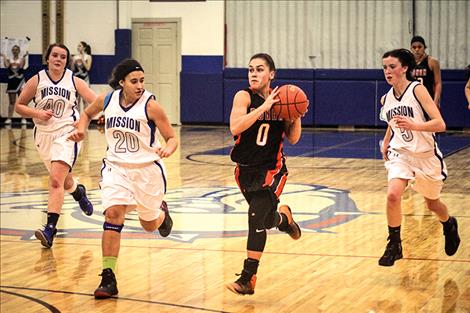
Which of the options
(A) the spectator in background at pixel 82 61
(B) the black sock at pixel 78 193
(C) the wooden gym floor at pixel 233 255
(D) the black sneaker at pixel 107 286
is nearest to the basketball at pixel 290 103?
(C) the wooden gym floor at pixel 233 255

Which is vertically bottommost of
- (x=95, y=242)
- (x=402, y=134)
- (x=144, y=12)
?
(x=95, y=242)

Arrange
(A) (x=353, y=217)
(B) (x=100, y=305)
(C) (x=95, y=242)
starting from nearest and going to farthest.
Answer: (B) (x=100, y=305)
(C) (x=95, y=242)
(A) (x=353, y=217)

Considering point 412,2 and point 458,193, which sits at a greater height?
point 412,2

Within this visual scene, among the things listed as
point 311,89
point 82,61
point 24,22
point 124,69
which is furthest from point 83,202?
point 24,22

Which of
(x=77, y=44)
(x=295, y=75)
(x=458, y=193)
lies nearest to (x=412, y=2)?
(x=295, y=75)

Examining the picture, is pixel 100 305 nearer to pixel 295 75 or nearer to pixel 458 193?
pixel 458 193

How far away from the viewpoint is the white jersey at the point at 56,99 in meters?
8.41

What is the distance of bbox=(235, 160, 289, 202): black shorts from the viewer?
20.8 feet

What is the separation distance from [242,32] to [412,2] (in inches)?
164

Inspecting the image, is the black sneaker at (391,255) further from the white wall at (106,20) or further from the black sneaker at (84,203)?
the white wall at (106,20)

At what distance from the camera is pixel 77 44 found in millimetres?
24172

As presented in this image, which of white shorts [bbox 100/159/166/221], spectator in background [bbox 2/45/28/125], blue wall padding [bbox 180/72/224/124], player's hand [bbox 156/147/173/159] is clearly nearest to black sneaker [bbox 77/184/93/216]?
white shorts [bbox 100/159/166/221]

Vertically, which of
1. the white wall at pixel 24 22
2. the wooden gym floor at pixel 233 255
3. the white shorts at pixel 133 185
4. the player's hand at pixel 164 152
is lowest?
the wooden gym floor at pixel 233 255

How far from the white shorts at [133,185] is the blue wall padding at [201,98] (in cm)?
1663
